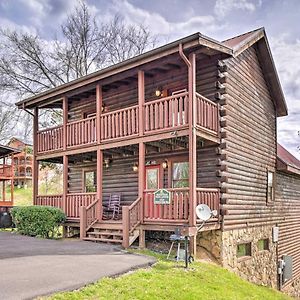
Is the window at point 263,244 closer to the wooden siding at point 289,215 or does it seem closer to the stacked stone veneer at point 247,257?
the stacked stone veneer at point 247,257

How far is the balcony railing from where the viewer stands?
36.2 ft

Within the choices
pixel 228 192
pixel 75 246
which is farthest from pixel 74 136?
pixel 228 192

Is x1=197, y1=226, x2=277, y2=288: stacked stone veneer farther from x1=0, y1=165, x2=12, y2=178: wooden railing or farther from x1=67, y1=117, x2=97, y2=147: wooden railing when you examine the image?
x1=0, y1=165, x2=12, y2=178: wooden railing

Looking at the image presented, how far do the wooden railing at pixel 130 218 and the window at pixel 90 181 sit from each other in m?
5.71

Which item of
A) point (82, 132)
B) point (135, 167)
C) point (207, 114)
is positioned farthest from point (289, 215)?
point (82, 132)

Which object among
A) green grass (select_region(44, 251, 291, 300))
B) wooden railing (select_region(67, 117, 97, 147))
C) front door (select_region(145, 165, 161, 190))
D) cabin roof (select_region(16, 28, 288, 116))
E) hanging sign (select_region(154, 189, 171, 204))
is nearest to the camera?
green grass (select_region(44, 251, 291, 300))

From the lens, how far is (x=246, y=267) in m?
12.8

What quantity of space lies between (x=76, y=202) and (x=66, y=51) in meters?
15.8

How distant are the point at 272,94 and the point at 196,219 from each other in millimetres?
8438

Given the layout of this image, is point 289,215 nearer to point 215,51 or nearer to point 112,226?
point 112,226

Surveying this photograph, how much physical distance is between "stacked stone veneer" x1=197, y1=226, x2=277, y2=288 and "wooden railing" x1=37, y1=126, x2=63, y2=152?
6.93 meters

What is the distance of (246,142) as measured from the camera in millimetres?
13773

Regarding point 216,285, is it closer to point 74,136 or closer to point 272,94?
point 74,136

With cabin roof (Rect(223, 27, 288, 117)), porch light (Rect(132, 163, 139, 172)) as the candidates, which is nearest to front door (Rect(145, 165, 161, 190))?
porch light (Rect(132, 163, 139, 172))
